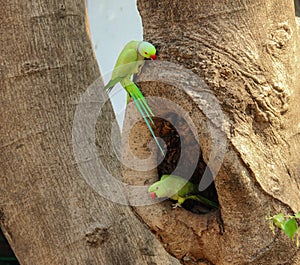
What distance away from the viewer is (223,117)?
1.25 meters

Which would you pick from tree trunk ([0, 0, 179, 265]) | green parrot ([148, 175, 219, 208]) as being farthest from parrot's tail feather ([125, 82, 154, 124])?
tree trunk ([0, 0, 179, 265])

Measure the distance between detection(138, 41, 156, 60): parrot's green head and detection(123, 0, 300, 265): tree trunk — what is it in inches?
0.9

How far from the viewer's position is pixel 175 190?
1.37m

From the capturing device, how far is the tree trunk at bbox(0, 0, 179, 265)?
5.42 ft

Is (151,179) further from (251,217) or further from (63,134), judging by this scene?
(63,134)

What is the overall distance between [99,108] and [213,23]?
605 millimetres

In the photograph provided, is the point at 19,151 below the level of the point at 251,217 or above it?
above

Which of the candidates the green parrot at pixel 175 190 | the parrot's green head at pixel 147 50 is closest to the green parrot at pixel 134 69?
the parrot's green head at pixel 147 50

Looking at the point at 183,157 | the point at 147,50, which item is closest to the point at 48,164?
the point at 183,157

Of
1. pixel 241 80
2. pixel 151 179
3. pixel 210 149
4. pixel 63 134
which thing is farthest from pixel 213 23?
pixel 63 134

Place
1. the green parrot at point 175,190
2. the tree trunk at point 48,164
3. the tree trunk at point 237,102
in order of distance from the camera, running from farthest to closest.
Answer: the tree trunk at point 48,164, the green parrot at point 175,190, the tree trunk at point 237,102

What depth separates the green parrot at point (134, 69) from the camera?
4.29 feet

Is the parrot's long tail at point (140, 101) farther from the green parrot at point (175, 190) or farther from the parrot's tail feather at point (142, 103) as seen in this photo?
the green parrot at point (175, 190)

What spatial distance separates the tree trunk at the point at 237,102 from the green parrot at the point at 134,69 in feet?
0.06
